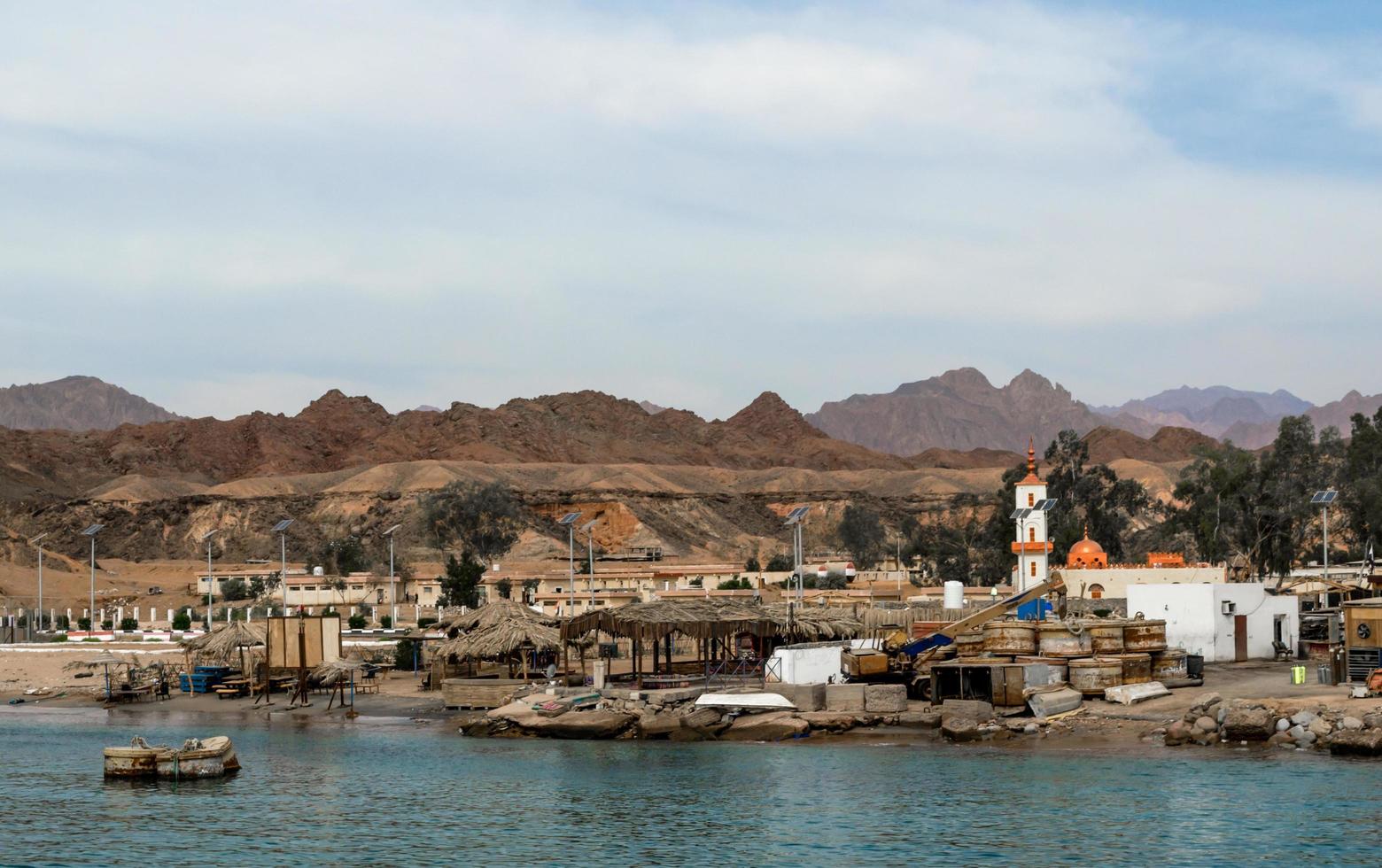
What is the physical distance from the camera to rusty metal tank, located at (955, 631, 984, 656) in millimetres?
43844

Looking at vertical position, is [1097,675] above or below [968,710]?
above

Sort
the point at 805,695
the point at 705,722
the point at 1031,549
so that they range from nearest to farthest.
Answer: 1. the point at 705,722
2. the point at 805,695
3. the point at 1031,549

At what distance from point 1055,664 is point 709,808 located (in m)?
14.0

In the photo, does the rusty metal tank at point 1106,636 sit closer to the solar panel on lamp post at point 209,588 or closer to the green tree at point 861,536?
the solar panel on lamp post at point 209,588

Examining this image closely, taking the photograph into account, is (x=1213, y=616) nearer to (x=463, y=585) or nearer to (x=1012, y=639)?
(x=1012, y=639)

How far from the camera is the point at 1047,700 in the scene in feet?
132

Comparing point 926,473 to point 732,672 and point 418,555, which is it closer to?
point 418,555

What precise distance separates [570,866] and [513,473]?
6215 inches

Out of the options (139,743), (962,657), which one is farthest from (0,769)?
(962,657)

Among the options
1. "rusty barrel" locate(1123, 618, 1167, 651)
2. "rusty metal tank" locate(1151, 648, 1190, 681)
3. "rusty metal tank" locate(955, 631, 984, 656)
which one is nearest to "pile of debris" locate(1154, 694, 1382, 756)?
"rusty barrel" locate(1123, 618, 1167, 651)

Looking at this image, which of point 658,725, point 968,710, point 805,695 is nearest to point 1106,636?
point 968,710

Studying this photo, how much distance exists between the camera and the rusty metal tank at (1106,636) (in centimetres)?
4244

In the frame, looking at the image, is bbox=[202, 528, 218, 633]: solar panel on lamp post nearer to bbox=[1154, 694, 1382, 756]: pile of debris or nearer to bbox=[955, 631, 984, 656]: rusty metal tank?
bbox=[955, 631, 984, 656]: rusty metal tank

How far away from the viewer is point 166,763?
3688 centimetres
